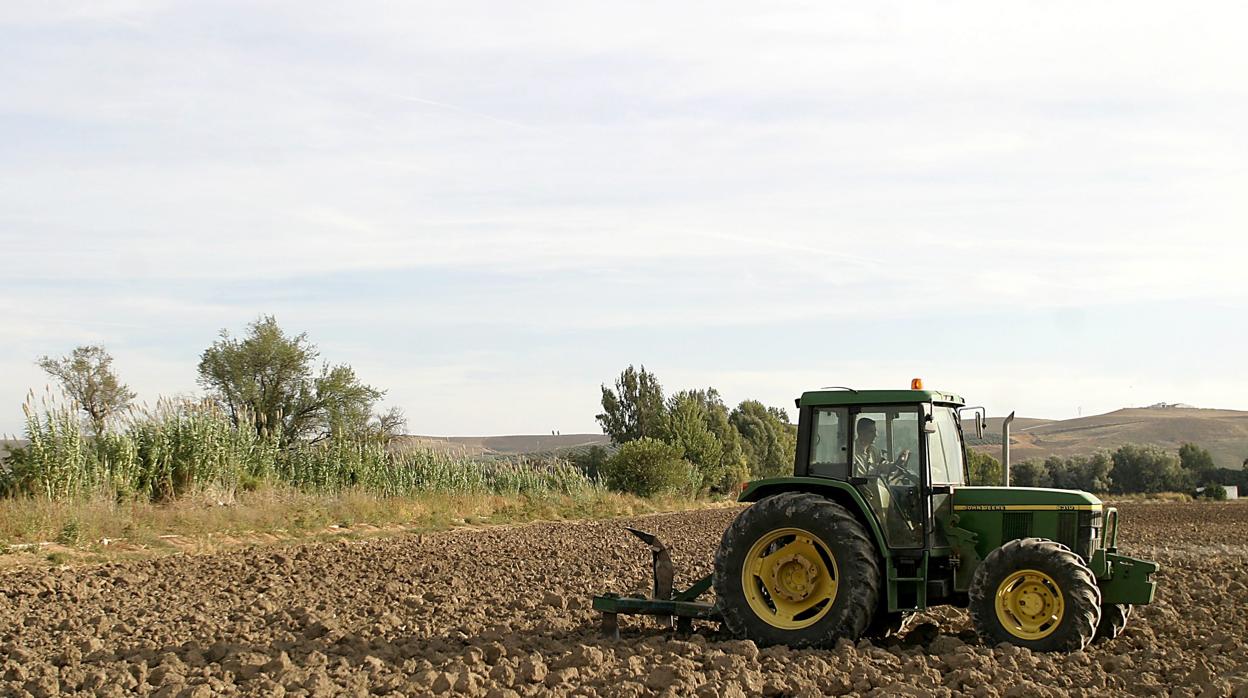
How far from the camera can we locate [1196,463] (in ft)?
223

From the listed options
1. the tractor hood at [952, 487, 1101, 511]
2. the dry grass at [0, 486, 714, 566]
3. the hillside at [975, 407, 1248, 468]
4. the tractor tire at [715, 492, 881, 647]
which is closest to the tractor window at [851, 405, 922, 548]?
the tractor tire at [715, 492, 881, 647]

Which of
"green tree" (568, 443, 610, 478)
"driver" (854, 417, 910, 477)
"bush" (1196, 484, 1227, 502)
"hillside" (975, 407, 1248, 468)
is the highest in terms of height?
"hillside" (975, 407, 1248, 468)

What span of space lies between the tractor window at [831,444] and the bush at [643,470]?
91.4 feet

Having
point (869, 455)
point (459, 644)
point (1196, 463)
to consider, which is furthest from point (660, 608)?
point (1196, 463)

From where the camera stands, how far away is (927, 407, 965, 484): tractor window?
9.20m

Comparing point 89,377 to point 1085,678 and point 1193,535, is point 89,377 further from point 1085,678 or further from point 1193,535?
point 1085,678

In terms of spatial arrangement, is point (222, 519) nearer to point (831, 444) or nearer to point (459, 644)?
point (459, 644)

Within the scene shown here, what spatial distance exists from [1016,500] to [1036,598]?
0.94 meters

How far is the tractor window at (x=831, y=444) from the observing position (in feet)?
30.4

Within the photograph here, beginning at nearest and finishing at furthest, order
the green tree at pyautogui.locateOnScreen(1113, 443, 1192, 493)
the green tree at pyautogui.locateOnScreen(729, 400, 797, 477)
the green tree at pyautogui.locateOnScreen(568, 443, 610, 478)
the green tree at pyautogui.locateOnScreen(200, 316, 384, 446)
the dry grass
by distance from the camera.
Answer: the dry grass, the green tree at pyautogui.locateOnScreen(200, 316, 384, 446), the green tree at pyautogui.locateOnScreen(568, 443, 610, 478), the green tree at pyautogui.locateOnScreen(729, 400, 797, 477), the green tree at pyautogui.locateOnScreen(1113, 443, 1192, 493)

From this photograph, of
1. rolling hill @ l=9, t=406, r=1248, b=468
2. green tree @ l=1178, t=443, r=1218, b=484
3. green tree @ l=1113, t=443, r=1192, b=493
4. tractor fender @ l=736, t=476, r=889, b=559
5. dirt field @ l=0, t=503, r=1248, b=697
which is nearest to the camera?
dirt field @ l=0, t=503, r=1248, b=697

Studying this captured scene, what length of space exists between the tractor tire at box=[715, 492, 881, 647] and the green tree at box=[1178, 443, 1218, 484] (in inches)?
2551

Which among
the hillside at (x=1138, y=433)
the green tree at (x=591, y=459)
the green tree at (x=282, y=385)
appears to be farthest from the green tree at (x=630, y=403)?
the hillside at (x=1138, y=433)

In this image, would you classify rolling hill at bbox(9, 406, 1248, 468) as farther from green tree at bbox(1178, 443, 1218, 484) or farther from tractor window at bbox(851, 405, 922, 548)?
tractor window at bbox(851, 405, 922, 548)
